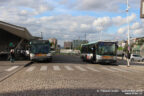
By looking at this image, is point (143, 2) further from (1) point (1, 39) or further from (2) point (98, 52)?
(1) point (1, 39)

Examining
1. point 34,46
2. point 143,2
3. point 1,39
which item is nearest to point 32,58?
point 34,46

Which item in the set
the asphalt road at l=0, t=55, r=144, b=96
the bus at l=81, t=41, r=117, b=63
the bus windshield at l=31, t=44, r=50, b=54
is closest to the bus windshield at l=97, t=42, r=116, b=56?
the bus at l=81, t=41, r=117, b=63

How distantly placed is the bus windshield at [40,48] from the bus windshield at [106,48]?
22.7 ft

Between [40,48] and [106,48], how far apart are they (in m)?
8.63

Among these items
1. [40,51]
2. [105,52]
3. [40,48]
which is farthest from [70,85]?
[40,48]

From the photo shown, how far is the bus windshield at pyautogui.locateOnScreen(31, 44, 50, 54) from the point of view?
1103 inches

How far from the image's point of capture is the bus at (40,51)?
2780 centimetres

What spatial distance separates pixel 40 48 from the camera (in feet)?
92.2

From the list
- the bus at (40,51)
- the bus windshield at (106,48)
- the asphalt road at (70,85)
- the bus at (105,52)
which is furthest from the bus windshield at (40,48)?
the asphalt road at (70,85)

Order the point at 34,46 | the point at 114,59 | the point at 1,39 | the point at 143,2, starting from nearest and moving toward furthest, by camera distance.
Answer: the point at 143,2
the point at 114,59
the point at 34,46
the point at 1,39

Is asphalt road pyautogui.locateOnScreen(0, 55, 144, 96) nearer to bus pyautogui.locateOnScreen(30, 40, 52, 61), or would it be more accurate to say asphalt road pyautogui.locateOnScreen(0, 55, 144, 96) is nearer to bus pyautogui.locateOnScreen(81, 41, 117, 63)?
bus pyautogui.locateOnScreen(81, 41, 117, 63)

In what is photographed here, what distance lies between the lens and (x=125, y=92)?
8305 mm

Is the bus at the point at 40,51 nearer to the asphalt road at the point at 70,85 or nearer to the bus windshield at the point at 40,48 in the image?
the bus windshield at the point at 40,48

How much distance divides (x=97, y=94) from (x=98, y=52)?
18.8m
